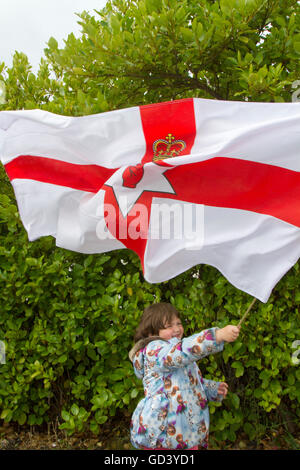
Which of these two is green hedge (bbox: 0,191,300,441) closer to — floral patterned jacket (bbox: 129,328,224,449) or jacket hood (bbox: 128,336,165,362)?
jacket hood (bbox: 128,336,165,362)

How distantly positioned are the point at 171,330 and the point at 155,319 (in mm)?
119

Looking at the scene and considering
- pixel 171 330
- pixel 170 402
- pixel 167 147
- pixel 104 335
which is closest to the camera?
pixel 170 402

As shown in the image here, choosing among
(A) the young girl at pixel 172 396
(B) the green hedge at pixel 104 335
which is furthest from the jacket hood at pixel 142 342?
(B) the green hedge at pixel 104 335

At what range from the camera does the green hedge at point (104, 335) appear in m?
3.49

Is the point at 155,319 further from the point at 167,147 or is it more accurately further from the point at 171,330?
the point at 167,147

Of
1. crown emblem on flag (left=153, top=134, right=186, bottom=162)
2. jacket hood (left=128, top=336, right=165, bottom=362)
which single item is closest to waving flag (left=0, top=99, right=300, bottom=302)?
crown emblem on flag (left=153, top=134, right=186, bottom=162)

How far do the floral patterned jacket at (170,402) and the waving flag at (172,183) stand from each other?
A: 1.54 ft

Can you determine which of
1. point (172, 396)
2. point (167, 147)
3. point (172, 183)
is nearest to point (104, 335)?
point (172, 396)

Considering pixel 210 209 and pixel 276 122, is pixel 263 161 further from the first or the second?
pixel 210 209

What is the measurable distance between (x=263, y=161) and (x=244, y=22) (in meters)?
1.32

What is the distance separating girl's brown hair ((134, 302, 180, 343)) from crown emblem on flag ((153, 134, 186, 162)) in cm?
93

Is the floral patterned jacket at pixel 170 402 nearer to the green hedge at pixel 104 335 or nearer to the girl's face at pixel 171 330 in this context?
the girl's face at pixel 171 330

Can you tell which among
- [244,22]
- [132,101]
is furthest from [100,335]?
[244,22]

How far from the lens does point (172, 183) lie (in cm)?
292
